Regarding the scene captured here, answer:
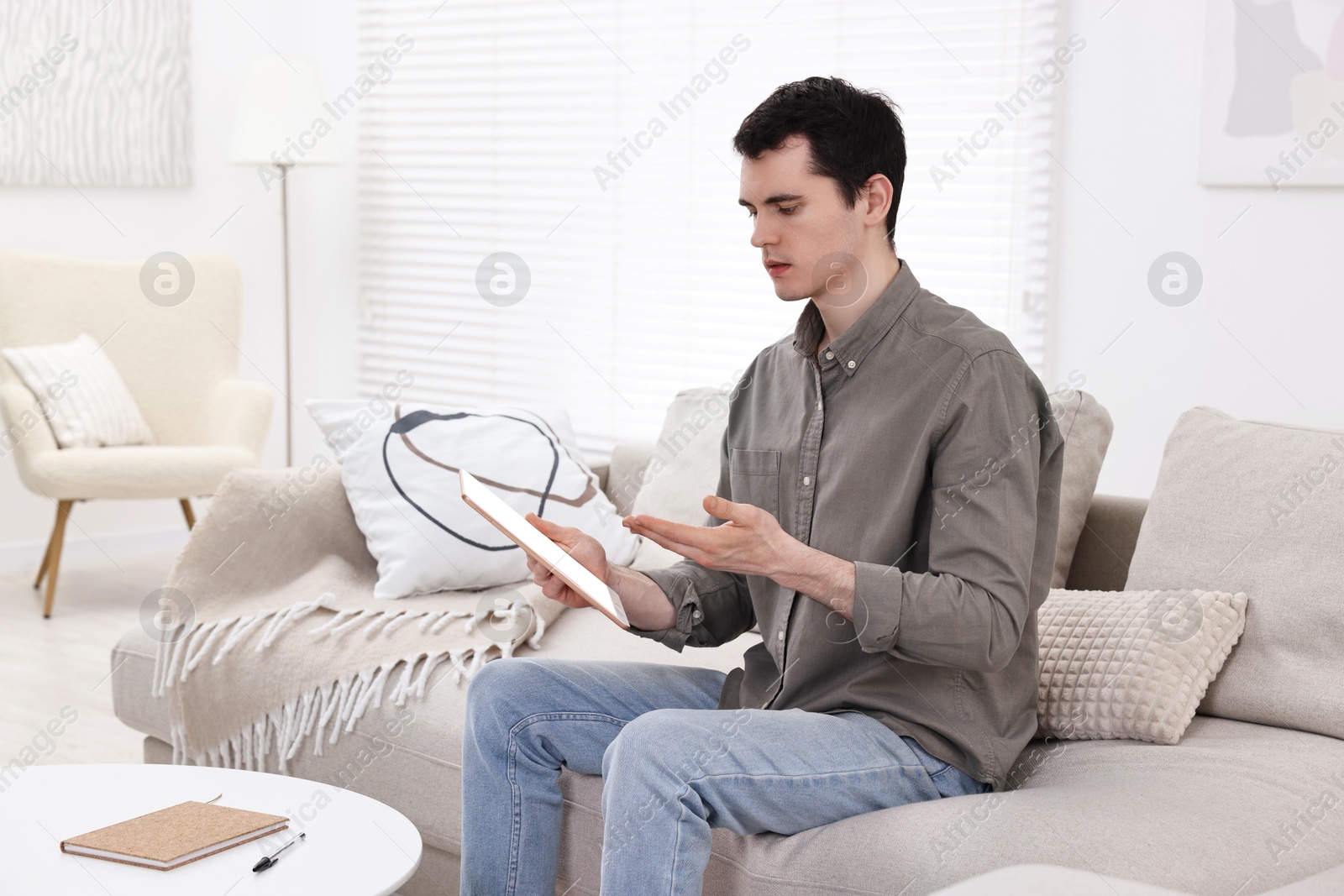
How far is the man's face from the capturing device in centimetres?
151

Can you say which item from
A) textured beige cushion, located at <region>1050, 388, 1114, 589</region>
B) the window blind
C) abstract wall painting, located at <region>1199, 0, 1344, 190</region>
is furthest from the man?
the window blind

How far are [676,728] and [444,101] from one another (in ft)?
11.5

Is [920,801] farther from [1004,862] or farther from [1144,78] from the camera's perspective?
[1144,78]

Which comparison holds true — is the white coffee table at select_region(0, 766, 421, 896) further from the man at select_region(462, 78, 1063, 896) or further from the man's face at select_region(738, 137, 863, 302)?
the man's face at select_region(738, 137, 863, 302)

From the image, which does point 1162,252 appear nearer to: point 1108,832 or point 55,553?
point 1108,832

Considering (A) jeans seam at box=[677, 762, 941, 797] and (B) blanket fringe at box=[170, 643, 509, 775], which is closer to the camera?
(A) jeans seam at box=[677, 762, 941, 797]

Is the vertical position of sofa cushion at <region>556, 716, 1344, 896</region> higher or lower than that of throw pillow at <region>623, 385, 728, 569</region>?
lower

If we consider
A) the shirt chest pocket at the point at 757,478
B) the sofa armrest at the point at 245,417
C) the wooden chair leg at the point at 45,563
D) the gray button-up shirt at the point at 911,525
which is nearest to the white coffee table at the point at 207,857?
the gray button-up shirt at the point at 911,525

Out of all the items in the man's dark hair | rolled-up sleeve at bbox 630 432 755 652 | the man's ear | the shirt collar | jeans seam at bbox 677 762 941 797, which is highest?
the man's dark hair

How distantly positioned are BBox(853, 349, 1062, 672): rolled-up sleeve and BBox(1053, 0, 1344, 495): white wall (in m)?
1.60

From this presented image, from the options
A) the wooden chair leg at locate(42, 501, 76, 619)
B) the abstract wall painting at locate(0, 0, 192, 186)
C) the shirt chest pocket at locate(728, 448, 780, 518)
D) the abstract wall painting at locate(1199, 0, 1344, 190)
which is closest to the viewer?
the shirt chest pocket at locate(728, 448, 780, 518)

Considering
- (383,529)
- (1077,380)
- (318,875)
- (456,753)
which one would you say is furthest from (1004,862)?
(1077,380)

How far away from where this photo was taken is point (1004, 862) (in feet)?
4.32

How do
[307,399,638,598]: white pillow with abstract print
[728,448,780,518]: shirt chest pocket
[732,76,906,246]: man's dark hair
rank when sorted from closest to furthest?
1. [732,76,906,246]: man's dark hair
2. [728,448,780,518]: shirt chest pocket
3. [307,399,638,598]: white pillow with abstract print
